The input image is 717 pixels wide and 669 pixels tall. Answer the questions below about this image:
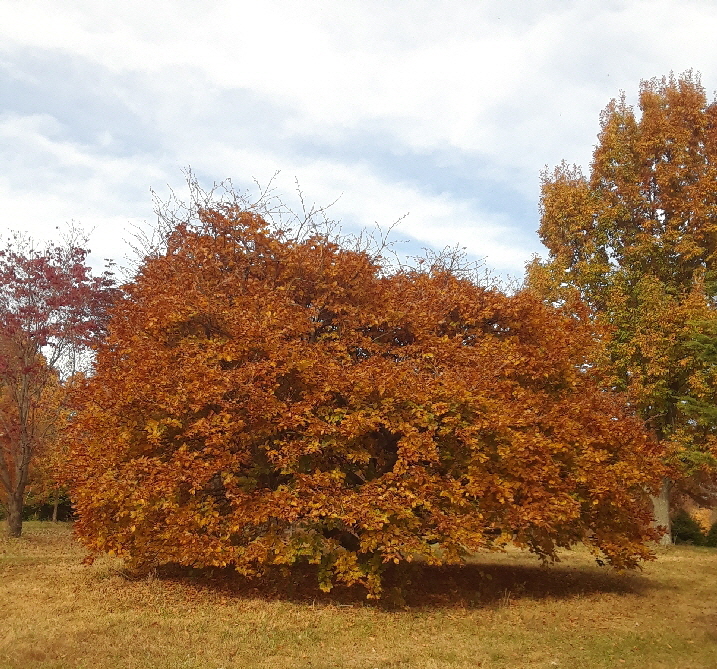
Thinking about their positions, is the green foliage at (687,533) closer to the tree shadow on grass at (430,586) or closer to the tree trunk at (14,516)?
the tree shadow on grass at (430,586)

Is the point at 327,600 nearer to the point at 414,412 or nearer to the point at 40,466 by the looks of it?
the point at 414,412

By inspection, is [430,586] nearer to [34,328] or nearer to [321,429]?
[321,429]

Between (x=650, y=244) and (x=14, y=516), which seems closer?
(x=14, y=516)

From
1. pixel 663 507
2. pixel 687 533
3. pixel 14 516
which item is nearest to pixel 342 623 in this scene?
pixel 14 516

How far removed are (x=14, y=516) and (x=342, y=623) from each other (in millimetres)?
14413

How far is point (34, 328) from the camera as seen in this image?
1983 cm

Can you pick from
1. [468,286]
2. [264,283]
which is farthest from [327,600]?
[468,286]

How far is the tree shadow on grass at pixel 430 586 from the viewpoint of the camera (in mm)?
11328

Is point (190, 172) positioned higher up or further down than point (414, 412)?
higher up

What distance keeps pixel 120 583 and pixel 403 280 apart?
26.0 feet

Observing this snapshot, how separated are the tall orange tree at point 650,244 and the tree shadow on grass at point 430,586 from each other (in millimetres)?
7868

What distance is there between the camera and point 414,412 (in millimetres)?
10328

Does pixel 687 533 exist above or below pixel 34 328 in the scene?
below

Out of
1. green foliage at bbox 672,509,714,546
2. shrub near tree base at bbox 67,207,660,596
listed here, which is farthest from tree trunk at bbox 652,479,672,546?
shrub near tree base at bbox 67,207,660,596
